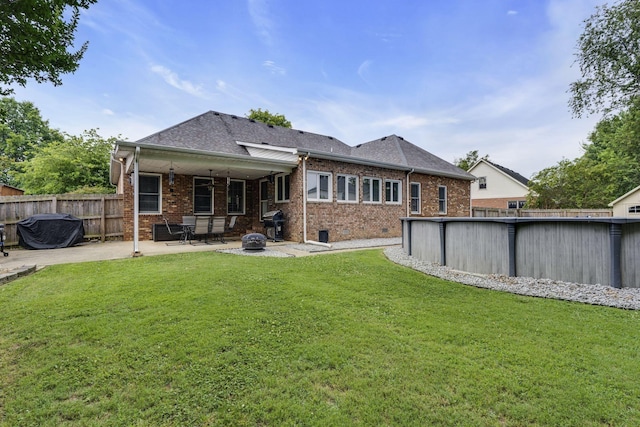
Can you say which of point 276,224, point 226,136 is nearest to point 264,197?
point 276,224

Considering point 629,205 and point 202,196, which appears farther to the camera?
point 629,205

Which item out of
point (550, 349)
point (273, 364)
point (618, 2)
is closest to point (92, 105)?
point (273, 364)

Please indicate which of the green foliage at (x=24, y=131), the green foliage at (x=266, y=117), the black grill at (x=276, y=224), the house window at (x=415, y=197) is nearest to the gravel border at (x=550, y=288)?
the black grill at (x=276, y=224)

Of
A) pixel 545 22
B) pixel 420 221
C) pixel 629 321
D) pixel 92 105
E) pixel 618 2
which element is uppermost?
pixel 618 2

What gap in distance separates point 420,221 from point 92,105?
59.2 feet

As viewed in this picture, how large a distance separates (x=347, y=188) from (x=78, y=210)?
33.4 feet

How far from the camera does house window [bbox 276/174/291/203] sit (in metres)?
11.9

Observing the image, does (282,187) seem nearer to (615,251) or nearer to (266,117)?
(615,251)

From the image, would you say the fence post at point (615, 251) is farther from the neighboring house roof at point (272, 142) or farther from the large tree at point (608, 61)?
the large tree at point (608, 61)

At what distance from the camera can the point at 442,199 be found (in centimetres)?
1656

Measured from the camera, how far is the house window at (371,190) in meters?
12.9

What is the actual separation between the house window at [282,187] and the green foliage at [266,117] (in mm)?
14669

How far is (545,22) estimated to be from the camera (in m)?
11.5

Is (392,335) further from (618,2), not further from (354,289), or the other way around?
(618,2)
